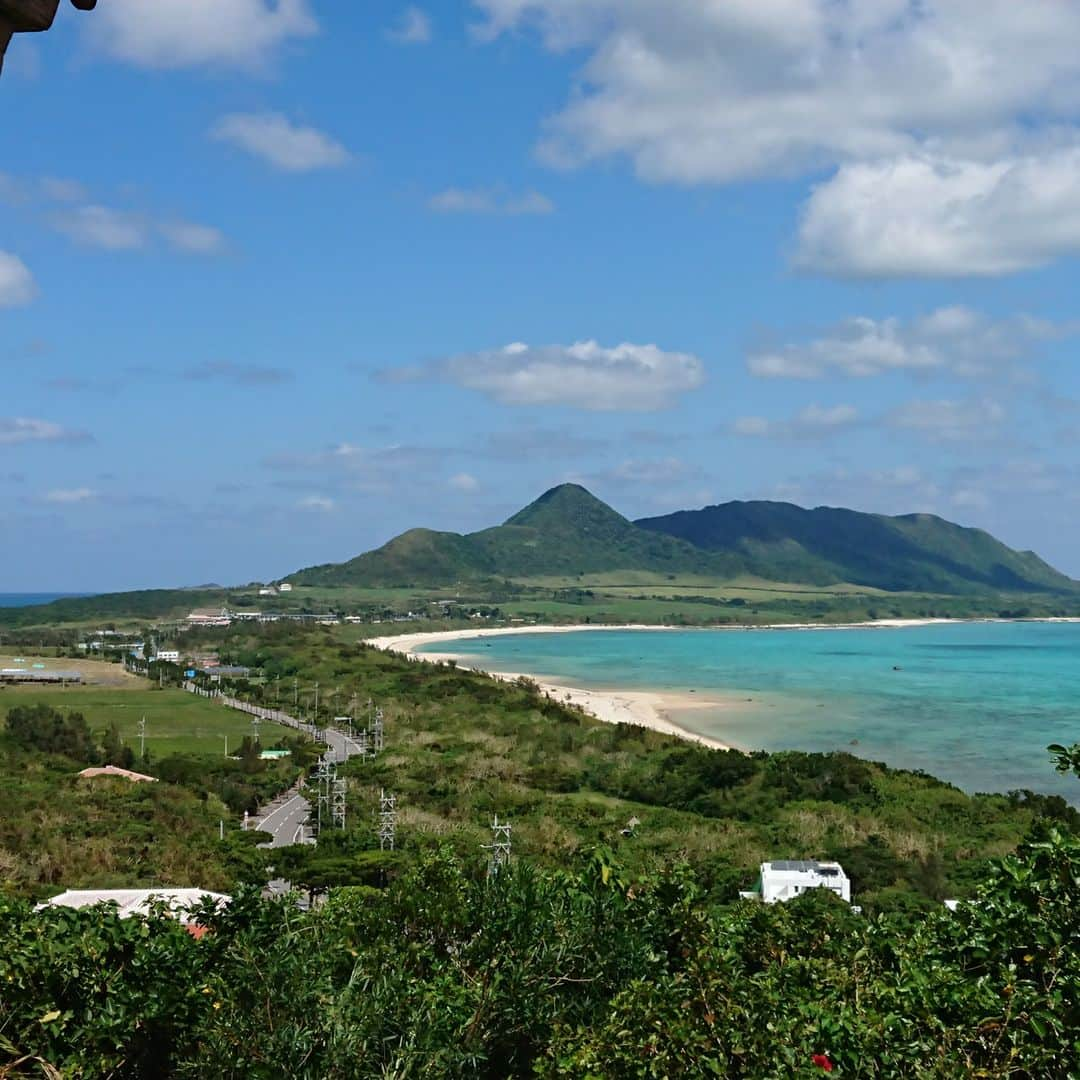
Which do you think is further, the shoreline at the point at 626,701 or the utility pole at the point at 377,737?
the shoreline at the point at 626,701

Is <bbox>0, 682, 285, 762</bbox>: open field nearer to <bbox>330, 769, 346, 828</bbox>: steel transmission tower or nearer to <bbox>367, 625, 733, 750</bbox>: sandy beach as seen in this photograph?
<bbox>330, 769, 346, 828</bbox>: steel transmission tower

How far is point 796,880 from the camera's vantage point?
23703 mm

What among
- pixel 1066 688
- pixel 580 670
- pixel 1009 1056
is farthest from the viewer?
pixel 580 670

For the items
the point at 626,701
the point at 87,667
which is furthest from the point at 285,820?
the point at 87,667

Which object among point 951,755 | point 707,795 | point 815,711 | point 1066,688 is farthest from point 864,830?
point 1066,688

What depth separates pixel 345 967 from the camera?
8.31 m

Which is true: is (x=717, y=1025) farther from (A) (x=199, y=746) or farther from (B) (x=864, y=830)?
(A) (x=199, y=746)

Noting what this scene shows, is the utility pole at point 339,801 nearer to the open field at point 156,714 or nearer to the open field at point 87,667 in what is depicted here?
the open field at point 156,714

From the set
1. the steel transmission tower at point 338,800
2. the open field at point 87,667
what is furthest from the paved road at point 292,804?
the open field at point 87,667

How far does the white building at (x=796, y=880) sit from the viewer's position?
23.1m

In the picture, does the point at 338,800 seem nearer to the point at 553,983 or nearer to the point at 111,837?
the point at 111,837

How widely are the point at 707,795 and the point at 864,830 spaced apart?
7.45 metres

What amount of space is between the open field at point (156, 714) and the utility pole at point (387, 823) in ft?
47.6

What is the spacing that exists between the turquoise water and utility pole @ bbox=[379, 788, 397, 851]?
23.8 meters
